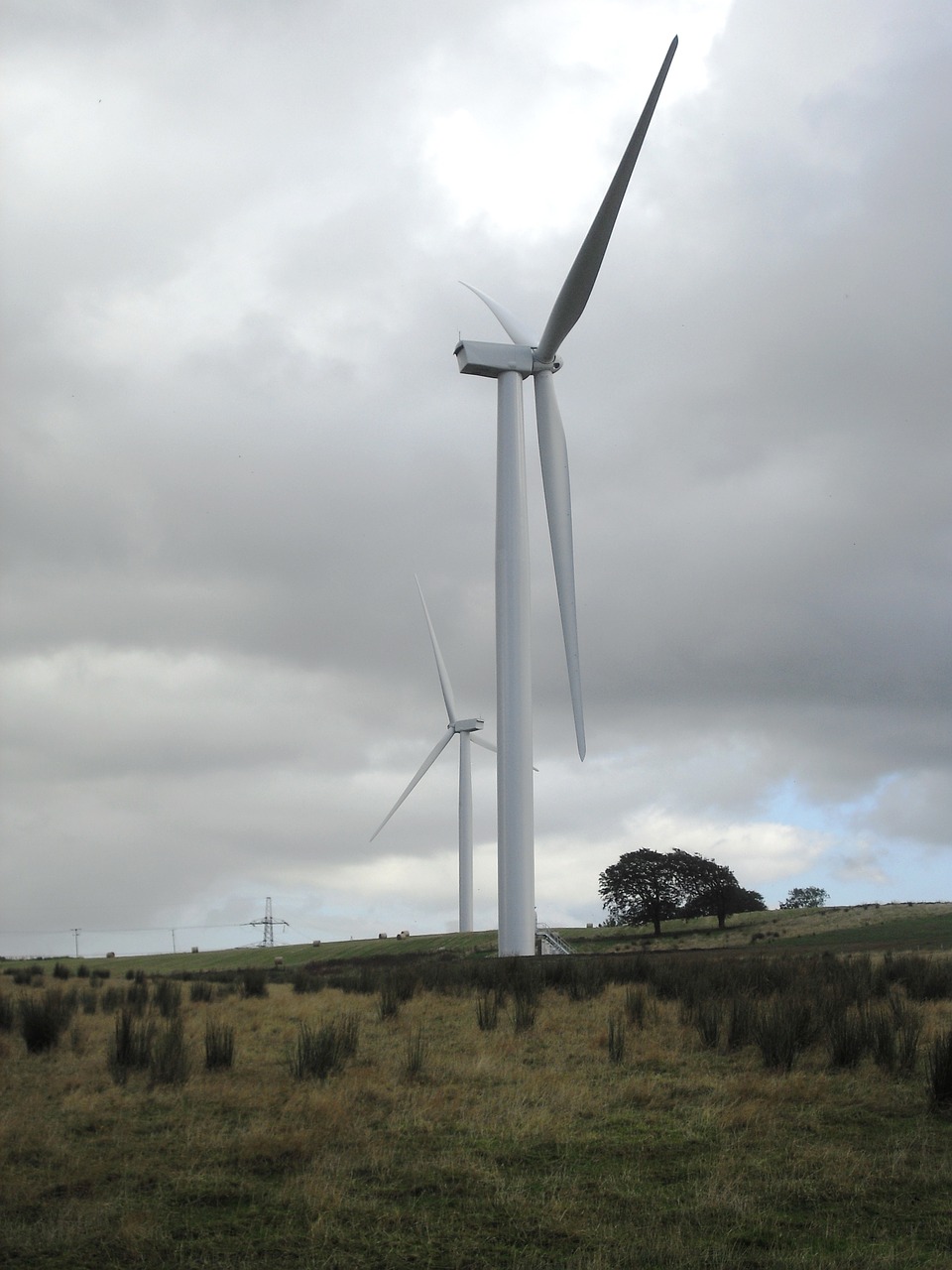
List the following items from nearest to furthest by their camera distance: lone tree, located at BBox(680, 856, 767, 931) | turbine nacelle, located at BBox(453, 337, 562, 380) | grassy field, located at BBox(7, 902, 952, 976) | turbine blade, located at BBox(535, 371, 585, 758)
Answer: turbine blade, located at BBox(535, 371, 585, 758) → turbine nacelle, located at BBox(453, 337, 562, 380) → grassy field, located at BBox(7, 902, 952, 976) → lone tree, located at BBox(680, 856, 767, 931)

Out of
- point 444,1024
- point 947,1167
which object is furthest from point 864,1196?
point 444,1024

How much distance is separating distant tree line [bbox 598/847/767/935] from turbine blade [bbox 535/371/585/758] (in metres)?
54.6

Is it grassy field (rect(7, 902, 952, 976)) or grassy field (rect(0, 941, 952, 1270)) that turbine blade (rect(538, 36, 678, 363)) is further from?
grassy field (rect(7, 902, 952, 976))

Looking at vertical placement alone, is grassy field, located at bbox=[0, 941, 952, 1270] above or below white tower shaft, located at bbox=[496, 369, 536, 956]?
below

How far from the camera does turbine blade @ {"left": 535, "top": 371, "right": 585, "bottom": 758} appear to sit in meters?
36.8

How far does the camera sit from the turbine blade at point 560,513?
3678 cm

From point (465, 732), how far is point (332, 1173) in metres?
63.4

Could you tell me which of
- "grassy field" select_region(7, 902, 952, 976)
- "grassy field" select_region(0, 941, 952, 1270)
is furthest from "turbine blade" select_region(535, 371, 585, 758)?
"grassy field" select_region(7, 902, 952, 976)

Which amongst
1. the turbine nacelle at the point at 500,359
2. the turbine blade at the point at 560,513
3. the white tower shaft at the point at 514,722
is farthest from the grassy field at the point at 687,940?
the turbine nacelle at the point at 500,359

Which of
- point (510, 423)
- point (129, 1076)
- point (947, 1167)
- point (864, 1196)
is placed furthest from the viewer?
point (510, 423)

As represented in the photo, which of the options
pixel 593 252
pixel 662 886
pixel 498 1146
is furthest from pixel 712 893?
pixel 498 1146

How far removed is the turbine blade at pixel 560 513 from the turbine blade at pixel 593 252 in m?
1.86

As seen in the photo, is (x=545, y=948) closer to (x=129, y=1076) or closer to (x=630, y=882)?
(x=630, y=882)

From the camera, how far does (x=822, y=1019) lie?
18750 millimetres
